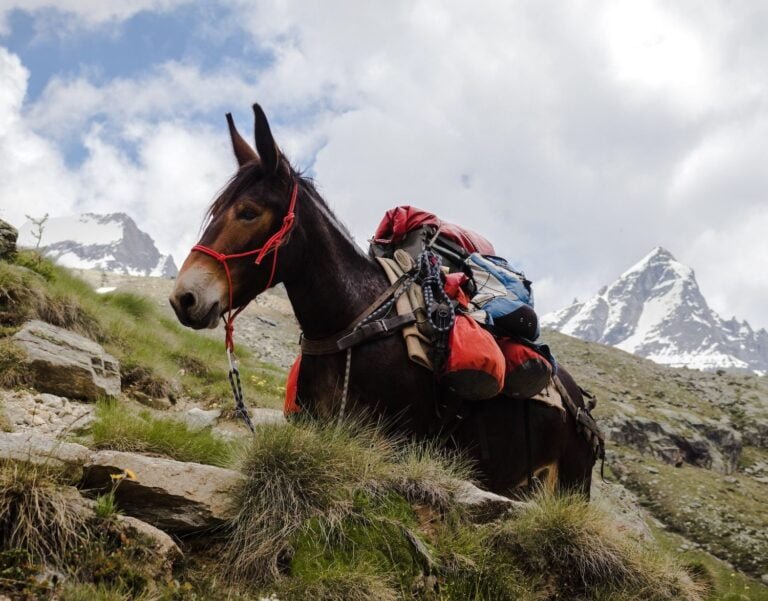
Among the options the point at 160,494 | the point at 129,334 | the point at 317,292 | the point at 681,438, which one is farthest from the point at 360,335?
the point at 681,438

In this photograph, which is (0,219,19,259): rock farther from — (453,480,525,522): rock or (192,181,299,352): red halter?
(453,480,525,522): rock

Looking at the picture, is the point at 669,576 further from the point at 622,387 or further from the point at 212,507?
the point at 622,387

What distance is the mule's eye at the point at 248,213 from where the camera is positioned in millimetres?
3607

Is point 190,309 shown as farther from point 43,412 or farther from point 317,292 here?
point 43,412

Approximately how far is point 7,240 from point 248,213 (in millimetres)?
6868

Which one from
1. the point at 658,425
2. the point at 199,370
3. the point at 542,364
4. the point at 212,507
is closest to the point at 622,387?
the point at 658,425

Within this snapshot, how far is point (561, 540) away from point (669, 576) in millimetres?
797

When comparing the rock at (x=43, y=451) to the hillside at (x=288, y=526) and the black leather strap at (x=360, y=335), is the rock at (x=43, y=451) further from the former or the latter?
the black leather strap at (x=360, y=335)

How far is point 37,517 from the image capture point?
2.43 m

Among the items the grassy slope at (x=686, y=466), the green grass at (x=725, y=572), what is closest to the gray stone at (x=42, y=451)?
the green grass at (x=725, y=572)

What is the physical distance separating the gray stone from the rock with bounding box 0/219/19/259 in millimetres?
6573

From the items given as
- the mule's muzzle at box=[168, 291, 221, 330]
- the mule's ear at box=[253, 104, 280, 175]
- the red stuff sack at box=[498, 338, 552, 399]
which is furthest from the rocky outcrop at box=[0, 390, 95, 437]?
the red stuff sack at box=[498, 338, 552, 399]

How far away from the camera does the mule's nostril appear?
10.4ft

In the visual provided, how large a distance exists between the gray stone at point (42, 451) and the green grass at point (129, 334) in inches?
158
